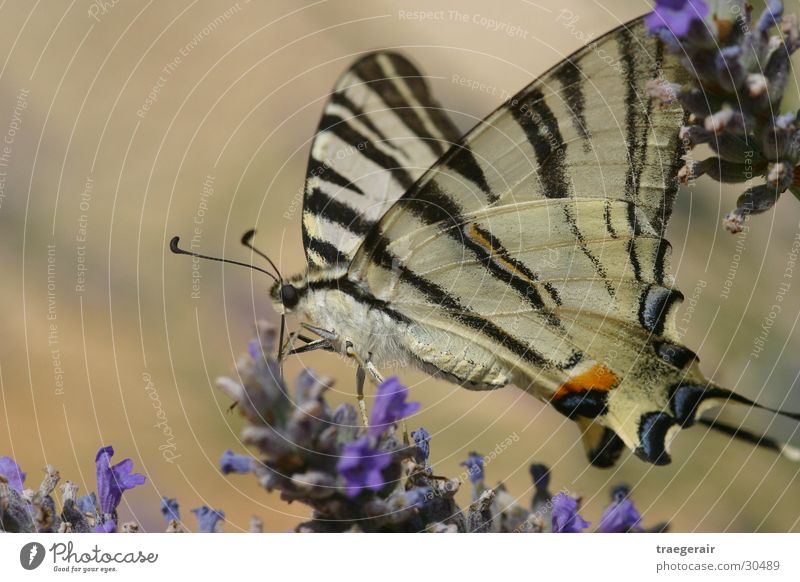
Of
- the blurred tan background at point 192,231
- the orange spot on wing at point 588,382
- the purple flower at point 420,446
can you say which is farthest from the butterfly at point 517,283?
the blurred tan background at point 192,231

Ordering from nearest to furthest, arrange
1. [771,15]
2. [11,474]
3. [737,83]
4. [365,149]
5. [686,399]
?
1. [737,83]
2. [771,15]
3. [11,474]
4. [686,399]
5. [365,149]

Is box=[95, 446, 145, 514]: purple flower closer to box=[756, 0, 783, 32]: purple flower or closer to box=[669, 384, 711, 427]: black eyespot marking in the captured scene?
box=[669, 384, 711, 427]: black eyespot marking

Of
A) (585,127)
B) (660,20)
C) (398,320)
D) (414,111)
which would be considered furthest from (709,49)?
(414,111)

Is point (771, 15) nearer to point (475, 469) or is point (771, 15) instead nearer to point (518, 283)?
point (518, 283)

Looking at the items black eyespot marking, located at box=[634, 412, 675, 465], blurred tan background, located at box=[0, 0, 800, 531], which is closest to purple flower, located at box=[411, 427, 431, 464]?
black eyespot marking, located at box=[634, 412, 675, 465]

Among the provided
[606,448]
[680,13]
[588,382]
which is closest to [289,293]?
[588,382]

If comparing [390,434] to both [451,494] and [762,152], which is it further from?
[762,152]

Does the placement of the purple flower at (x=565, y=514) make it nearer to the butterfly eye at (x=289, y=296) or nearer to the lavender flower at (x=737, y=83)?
the lavender flower at (x=737, y=83)
